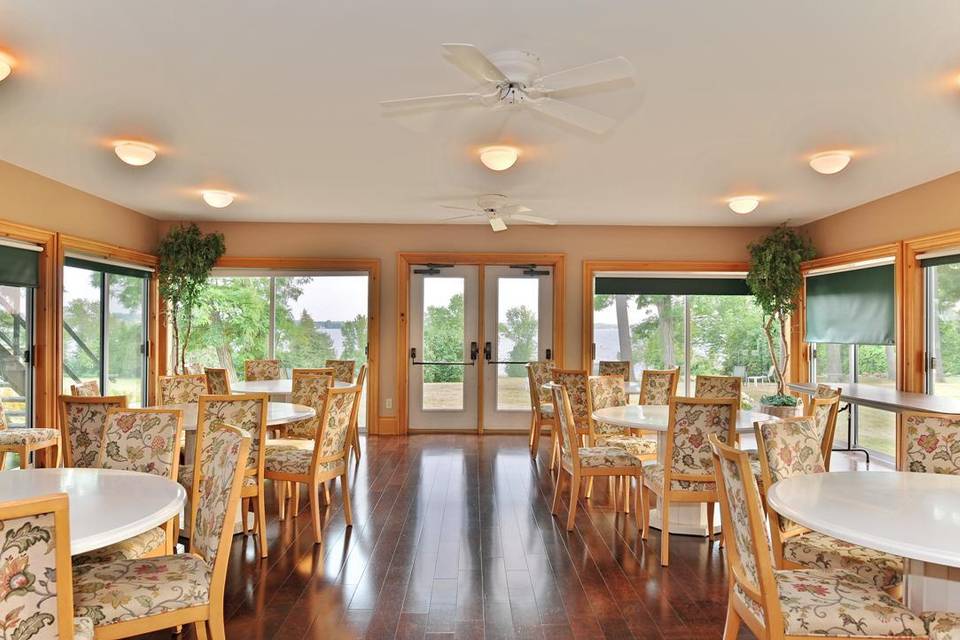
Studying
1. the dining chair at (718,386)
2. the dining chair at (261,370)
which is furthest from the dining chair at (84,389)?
the dining chair at (718,386)

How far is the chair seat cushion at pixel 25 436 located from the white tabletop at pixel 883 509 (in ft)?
15.7

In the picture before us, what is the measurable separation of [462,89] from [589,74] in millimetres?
979

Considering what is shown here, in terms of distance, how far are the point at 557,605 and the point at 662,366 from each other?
547 cm

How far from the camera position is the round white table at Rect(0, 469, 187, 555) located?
1736 mm

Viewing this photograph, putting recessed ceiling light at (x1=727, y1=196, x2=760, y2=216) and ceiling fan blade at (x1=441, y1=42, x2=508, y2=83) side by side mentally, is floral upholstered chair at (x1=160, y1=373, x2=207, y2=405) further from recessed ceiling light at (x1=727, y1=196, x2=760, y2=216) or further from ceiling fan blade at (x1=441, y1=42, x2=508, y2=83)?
recessed ceiling light at (x1=727, y1=196, x2=760, y2=216)

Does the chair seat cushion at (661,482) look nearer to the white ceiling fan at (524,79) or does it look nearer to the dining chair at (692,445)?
the dining chair at (692,445)

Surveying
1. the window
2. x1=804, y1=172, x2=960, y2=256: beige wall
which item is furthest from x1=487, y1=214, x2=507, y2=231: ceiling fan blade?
the window

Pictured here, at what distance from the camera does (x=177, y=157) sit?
15.5ft

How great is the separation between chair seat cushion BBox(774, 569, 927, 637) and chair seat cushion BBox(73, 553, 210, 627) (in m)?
1.95

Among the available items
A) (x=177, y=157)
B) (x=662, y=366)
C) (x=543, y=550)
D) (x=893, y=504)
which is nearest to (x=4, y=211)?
(x=177, y=157)

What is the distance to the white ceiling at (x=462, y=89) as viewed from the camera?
2582 millimetres

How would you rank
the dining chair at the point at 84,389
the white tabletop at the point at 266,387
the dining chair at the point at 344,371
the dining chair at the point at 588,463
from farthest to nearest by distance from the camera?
the dining chair at the point at 344,371, the white tabletop at the point at 266,387, the dining chair at the point at 84,389, the dining chair at the point at 588,463

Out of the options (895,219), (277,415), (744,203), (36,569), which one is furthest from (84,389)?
(895,219)

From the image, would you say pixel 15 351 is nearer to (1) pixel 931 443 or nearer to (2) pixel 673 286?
(1) pixel 931 443
